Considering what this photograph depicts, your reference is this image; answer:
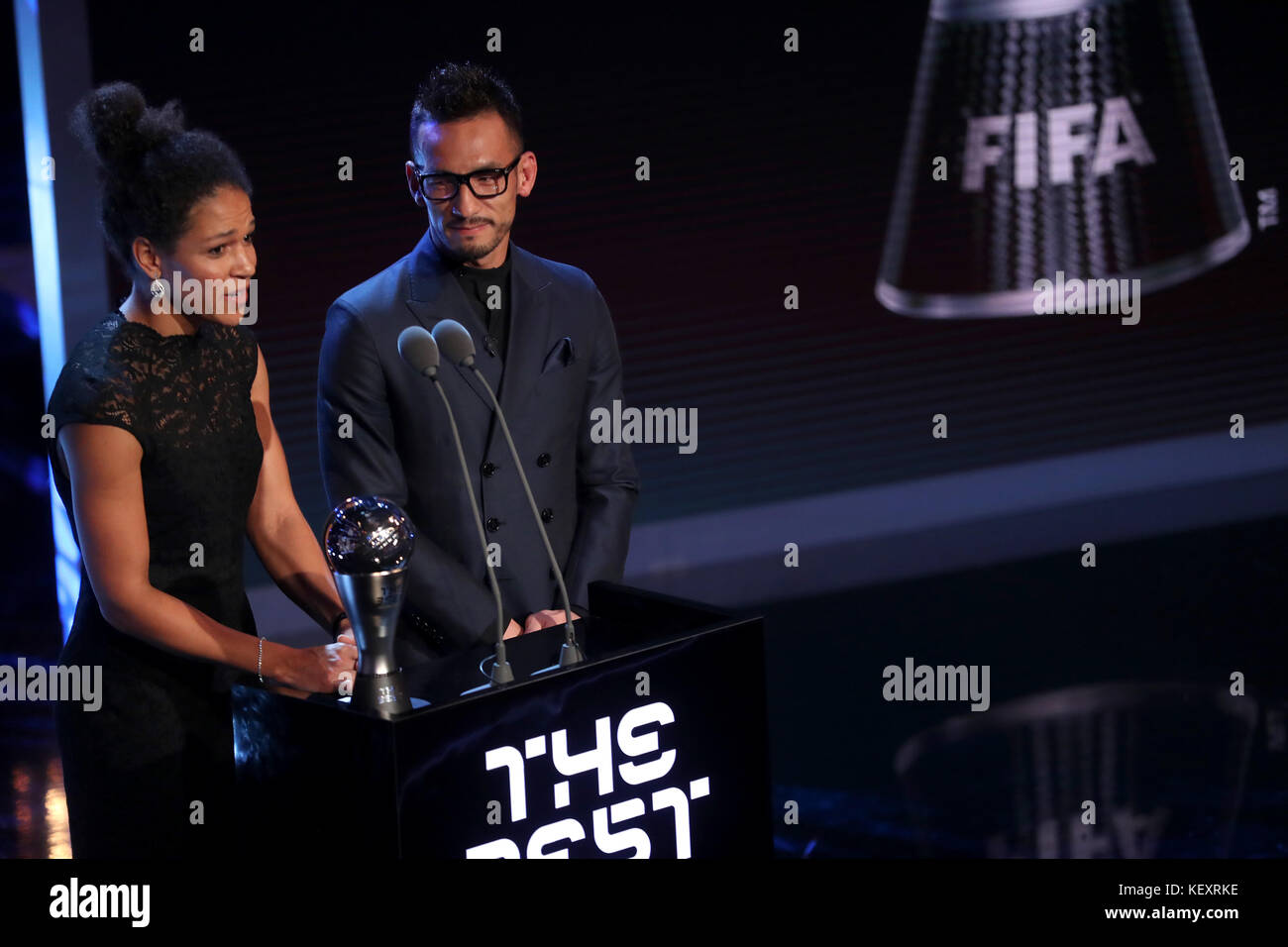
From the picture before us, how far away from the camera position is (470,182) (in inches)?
108

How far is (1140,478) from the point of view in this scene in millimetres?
6965

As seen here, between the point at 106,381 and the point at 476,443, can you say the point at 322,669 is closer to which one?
the point at 106,381

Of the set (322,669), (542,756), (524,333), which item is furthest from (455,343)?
(524,333)

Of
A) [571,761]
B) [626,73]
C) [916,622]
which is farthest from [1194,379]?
[571,761]

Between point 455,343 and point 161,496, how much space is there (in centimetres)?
51

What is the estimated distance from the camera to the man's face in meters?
2.73

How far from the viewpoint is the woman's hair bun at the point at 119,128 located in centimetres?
224

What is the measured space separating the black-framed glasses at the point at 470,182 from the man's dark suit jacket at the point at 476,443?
0.59 feet

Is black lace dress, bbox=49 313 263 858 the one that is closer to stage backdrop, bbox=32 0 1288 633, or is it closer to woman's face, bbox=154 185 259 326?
woman's face, bbox=154 185 259 326

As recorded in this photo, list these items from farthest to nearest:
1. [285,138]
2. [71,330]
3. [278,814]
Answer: [285,138] → [71,330] → [278,814]

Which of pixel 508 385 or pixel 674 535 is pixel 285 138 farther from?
pixel 508 385

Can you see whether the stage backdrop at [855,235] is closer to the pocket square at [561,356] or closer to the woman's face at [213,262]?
the pocket square at [561,356]

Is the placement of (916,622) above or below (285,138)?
below
